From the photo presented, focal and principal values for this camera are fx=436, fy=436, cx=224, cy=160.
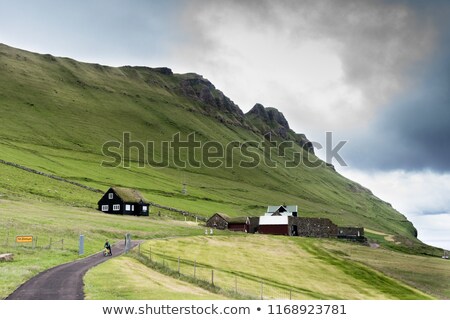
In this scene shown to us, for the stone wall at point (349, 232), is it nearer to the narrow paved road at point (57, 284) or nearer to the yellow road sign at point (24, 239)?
the yellow road sign at point (24, 239)

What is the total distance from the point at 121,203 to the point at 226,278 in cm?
8214

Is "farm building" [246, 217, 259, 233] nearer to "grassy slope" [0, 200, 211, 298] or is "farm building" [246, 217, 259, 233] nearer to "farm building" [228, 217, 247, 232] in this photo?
"farm building" [228, 217, 247, 232]

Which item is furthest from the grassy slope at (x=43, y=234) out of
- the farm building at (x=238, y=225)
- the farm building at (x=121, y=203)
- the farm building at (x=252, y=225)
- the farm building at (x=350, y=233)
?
the farm building at (x=350, y=233)

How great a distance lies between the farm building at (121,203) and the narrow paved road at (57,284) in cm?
8483

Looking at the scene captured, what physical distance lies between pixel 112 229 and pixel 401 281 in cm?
5117

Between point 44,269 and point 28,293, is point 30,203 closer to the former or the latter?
point 44,269

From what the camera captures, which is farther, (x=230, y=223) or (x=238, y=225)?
(x=238, y=225)

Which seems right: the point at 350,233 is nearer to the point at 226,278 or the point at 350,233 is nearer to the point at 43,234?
the point at 226,278

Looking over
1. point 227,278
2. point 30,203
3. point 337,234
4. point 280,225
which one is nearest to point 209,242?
point 227,278

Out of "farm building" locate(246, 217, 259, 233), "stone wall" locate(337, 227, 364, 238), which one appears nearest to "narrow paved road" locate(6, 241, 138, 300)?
"farm building" locate(246, 217, 259, 233)

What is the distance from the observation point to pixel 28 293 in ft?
99.5

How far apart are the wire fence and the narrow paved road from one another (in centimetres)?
940

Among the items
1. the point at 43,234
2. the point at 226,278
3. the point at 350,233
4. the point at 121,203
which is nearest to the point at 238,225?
the point at 121,203

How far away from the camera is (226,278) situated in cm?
5438
